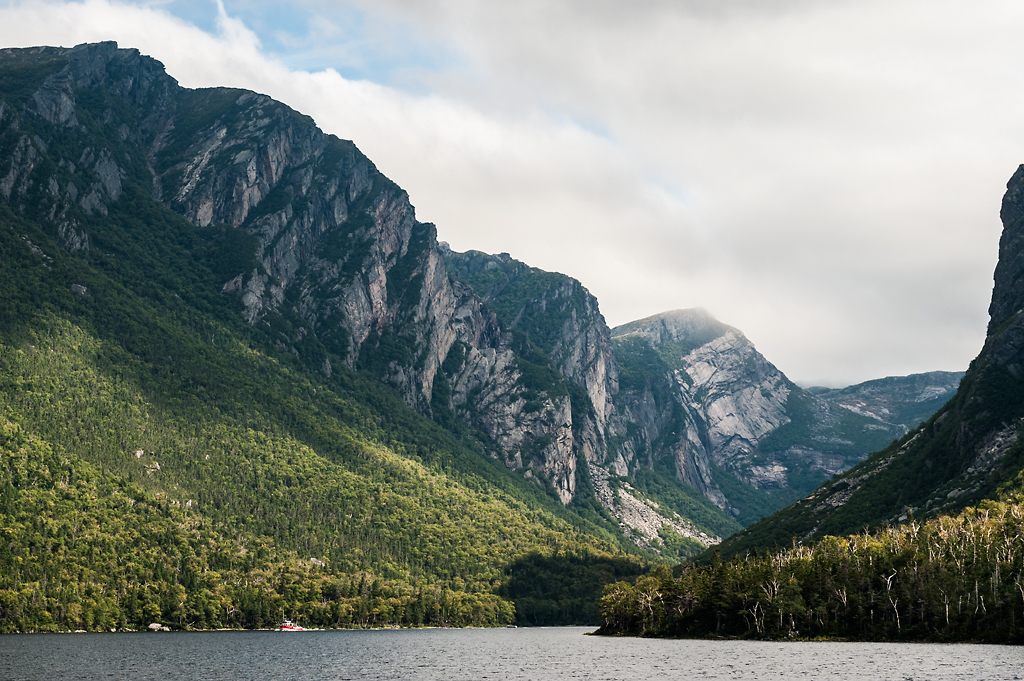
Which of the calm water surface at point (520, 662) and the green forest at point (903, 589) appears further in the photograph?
the green forest at point (903, 589)

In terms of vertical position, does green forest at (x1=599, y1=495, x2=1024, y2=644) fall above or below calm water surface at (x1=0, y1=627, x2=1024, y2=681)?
above

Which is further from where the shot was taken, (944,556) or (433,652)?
(433,652)

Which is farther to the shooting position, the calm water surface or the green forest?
the green forest

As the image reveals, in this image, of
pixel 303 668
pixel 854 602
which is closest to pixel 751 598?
pixel 854 602

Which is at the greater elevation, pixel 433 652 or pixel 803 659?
pixel 803 659

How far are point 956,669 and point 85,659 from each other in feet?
454

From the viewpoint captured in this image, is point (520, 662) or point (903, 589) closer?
point (520, 662)

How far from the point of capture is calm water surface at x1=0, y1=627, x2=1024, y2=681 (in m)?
121

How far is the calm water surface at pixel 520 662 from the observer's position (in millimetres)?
121375

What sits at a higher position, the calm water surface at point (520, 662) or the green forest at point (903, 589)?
the green forest at point (903, 589)

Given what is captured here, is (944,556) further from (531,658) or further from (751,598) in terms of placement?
(531,658)

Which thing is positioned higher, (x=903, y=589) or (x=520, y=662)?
(x=903, y=589)

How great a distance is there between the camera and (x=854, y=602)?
582ft

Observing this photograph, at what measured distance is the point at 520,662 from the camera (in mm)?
159500
